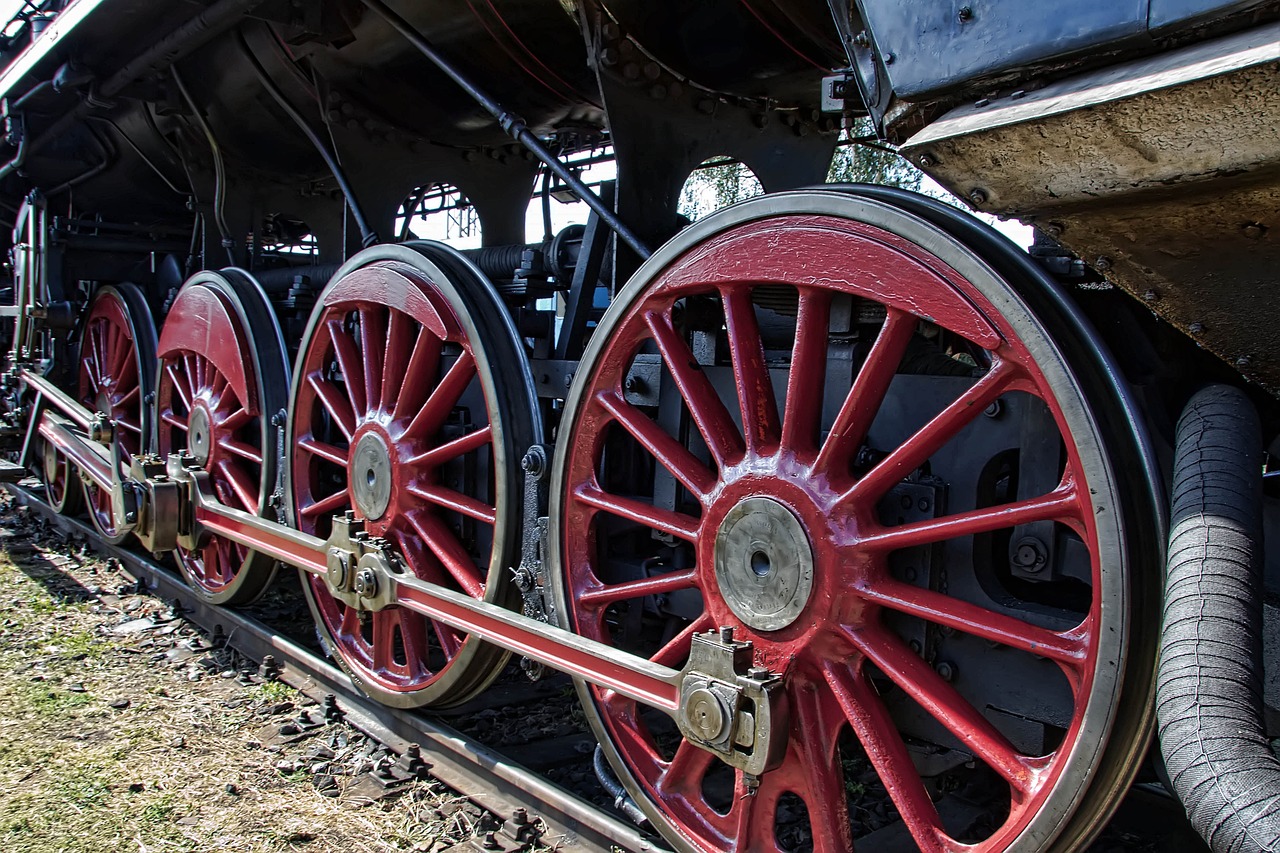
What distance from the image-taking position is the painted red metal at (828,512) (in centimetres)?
175

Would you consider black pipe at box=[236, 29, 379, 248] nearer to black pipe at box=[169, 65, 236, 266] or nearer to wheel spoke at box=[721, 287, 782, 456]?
black pipe at box=[169, 65, 236, 266]

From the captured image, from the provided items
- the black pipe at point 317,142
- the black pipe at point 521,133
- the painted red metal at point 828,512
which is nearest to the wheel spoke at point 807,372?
the painted red metal at point 828,512

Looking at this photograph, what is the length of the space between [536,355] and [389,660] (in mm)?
1141

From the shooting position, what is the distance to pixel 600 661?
2324 millimetres

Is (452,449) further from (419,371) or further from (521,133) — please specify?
(521,133)

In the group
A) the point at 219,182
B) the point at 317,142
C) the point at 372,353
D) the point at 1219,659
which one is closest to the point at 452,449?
the point at 372,353

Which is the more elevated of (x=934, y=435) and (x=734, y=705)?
(x=934, y=435)

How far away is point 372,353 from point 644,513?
1.50m

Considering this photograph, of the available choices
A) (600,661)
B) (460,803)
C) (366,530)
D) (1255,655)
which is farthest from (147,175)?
(1255,655)

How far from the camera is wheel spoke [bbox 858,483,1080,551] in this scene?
1663 mm

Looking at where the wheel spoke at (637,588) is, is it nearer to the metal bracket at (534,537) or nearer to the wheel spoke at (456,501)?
the metal bracket at (534,537)

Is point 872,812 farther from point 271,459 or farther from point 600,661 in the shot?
point 271,459

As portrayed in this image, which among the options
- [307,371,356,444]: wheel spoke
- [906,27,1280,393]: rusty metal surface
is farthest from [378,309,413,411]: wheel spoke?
[906,27,1280,393]: rusty metal surface

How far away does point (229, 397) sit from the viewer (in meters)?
4.58
